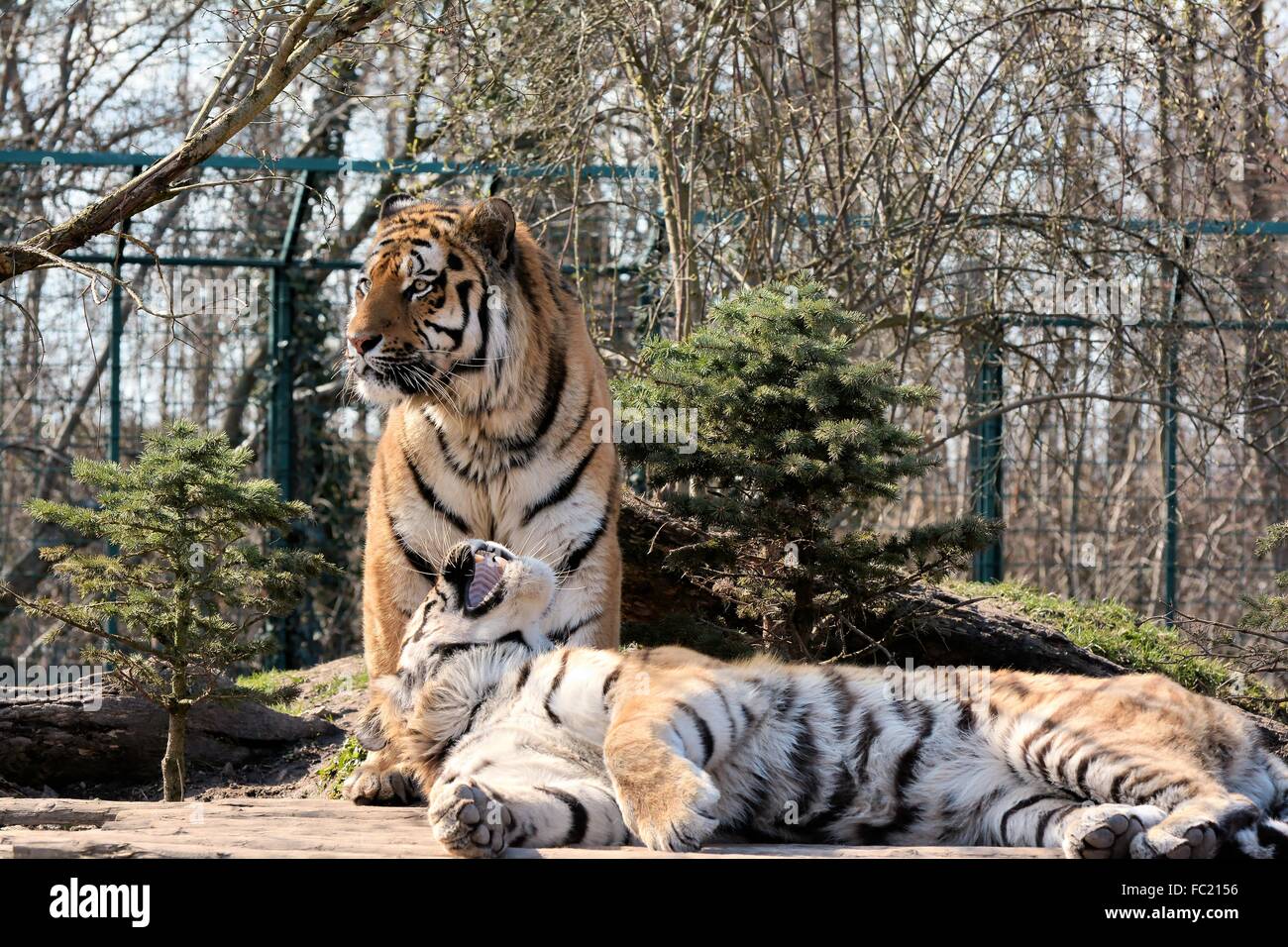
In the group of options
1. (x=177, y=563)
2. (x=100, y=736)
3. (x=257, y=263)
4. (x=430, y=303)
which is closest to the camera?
(x=430, y=303)

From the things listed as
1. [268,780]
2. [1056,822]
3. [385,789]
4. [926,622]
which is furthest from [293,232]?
[1056,822]

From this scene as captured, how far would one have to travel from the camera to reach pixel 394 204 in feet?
16.1

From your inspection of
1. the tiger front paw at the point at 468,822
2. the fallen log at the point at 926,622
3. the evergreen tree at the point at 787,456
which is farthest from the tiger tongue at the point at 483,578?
the fallen log at the point at 926,622

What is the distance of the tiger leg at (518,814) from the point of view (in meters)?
2.78

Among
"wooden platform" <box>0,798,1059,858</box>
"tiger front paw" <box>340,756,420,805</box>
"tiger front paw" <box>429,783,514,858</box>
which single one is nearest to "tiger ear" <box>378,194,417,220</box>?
"tiger front paw" <box>340,756,420,805</box>

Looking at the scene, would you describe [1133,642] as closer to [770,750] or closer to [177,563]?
[770,750]

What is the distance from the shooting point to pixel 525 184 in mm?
7613

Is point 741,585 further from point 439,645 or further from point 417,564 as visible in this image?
point 439,645

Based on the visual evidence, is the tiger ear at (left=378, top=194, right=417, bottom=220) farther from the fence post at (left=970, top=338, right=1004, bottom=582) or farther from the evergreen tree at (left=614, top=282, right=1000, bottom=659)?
the fence post at (left=970, top=338, right=1004, bottom=582)

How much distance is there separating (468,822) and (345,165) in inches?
212

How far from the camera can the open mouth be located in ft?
12.4

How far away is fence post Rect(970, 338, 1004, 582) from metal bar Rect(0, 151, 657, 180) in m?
2.28

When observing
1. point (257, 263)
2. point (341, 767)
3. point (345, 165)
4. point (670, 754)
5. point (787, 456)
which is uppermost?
point (345, 165)
